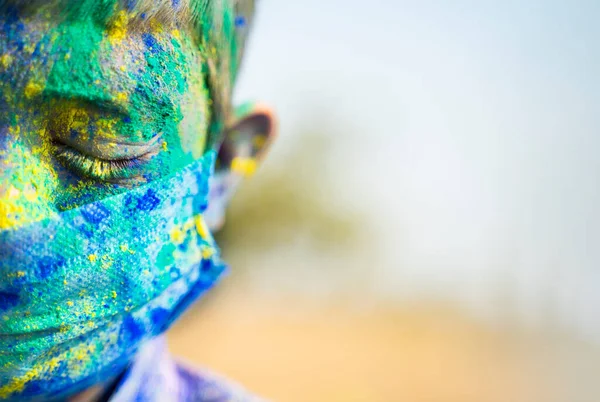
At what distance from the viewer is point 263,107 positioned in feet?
4.70

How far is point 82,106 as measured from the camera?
90 centimetres

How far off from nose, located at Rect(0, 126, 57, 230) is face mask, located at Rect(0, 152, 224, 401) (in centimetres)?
2

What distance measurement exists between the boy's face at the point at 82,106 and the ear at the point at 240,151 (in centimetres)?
37

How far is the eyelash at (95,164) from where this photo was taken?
3.01 feet

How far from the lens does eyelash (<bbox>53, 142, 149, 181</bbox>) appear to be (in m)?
0.92

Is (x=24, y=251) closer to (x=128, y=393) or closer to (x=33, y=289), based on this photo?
(x=33, y=289)

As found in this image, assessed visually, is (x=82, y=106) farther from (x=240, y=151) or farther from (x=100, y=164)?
(x=240, y=151)

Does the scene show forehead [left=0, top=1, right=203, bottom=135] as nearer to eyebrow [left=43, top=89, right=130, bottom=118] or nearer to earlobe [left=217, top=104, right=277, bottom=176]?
eyebrow [left=43, top=89, right=130, bottom=118]

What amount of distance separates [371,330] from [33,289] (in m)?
7.44

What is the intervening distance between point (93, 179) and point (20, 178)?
0.38 ft

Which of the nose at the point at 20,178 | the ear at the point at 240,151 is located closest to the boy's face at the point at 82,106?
the nose at the point at 20,178

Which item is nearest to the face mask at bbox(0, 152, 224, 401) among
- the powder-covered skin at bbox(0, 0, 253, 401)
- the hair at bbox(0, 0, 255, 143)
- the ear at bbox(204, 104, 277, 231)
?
the powder-covered skin at bbox(0, 0, 253, 401)

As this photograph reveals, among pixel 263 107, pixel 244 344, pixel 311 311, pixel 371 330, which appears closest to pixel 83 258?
pixel 263 107

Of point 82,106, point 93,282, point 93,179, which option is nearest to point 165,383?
point 93,282
